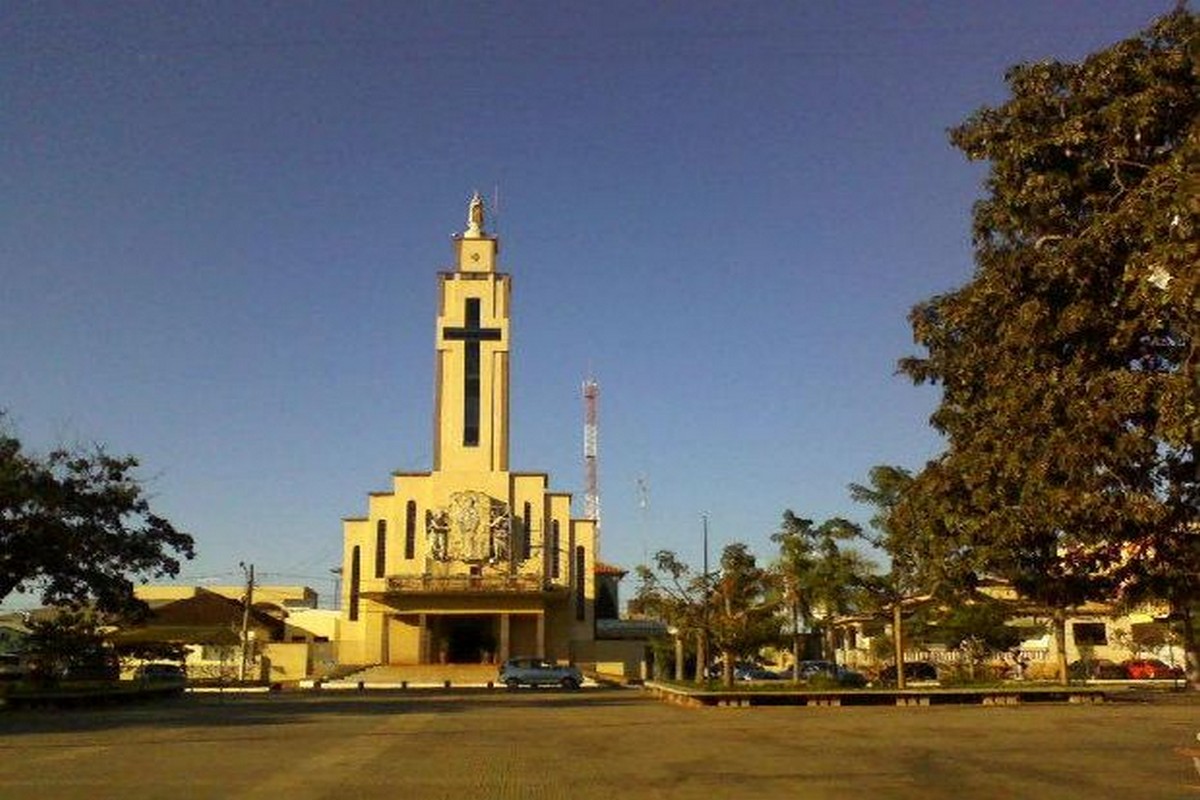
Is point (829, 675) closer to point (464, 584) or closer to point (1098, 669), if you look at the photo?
point (1098, 669)

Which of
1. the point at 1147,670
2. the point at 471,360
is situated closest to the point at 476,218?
the point at 471,360

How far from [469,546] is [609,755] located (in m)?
49.8

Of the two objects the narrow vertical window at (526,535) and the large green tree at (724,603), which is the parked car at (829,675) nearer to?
the large green tree at (724,603)

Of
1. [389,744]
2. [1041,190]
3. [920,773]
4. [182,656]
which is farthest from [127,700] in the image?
[1041,190]

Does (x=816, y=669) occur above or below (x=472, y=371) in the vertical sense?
below

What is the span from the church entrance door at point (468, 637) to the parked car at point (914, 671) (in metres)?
25.5

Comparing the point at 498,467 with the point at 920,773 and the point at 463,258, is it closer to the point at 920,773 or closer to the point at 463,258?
the point at 463,258

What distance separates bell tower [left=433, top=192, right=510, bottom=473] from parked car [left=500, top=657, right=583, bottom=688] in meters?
18.6

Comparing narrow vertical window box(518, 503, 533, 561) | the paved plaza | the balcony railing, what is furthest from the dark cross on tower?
the paved plaza

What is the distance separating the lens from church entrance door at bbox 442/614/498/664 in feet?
222

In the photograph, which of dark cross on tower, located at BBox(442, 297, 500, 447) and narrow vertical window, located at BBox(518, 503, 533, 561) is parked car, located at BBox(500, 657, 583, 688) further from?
dark cross on tower, located at BBox(442, 297, 500, 447)

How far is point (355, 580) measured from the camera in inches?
2660

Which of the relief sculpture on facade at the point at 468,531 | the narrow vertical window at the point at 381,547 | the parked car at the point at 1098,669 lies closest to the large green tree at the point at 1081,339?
the parked car at the point at 1098,669

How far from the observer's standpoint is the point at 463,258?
7288cm
